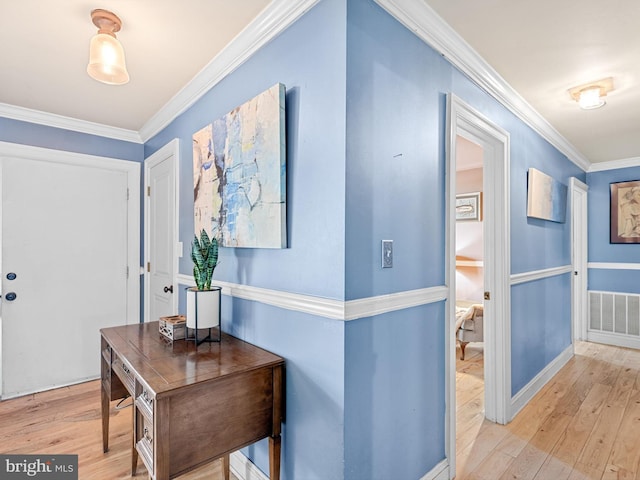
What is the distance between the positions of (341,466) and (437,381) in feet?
2.28

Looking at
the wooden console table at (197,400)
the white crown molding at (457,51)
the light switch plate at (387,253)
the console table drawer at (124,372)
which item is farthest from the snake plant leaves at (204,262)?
the white crown molding at (457,51)

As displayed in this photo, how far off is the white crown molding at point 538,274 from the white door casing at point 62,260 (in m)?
3.21

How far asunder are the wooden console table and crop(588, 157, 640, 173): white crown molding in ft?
16.1

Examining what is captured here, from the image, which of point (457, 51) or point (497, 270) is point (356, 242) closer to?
point (457, 51)

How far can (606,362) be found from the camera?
371 centimetres

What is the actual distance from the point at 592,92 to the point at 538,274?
1366 mm

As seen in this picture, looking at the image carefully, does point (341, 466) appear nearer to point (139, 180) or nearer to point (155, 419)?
point (155, 419)

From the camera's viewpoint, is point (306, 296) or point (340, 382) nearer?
point (340, 382)

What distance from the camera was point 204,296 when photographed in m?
1.70

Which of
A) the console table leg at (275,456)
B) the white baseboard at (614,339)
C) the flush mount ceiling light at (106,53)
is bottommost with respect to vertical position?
the white baseboard at (614,339)

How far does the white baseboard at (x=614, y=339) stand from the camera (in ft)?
13.7

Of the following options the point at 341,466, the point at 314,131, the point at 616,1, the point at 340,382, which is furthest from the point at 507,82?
the point at 341,466

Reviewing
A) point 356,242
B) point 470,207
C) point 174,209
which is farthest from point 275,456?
point 470,207

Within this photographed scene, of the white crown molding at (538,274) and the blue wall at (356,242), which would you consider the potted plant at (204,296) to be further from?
the white crown molding at (538,274)
